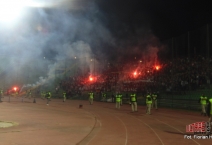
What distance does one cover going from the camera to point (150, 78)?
35.1m

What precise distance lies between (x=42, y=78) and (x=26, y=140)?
4723 centimetres

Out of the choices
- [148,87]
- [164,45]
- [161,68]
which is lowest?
[148,87]

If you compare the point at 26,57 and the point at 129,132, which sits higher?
the point at 26,57

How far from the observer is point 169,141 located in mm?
10750

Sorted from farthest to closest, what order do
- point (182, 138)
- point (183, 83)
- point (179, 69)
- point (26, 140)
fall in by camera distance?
point (179, 69)
point (183, 83)
point (182, 138)
point (26, 140)

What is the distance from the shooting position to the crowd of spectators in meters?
27.0

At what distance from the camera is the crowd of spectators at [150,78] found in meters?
27.0

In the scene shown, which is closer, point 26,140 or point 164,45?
point 26,140

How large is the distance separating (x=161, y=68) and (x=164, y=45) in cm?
274

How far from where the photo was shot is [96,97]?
4441 centimetres

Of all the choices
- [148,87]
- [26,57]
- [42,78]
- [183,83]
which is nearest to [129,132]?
[183,83]

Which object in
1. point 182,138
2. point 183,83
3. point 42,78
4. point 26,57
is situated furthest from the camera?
point 42,78

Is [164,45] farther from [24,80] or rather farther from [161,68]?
[24,80]

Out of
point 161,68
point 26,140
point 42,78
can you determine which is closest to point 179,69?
point 161,68
